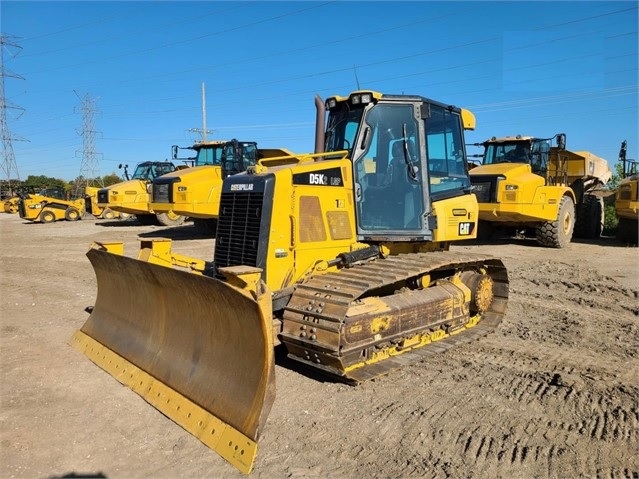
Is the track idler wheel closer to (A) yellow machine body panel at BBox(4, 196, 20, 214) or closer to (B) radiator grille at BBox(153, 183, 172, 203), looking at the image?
(B) radiator grille at BBox(153, 183, 172, 203)

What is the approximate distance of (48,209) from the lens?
25.5m

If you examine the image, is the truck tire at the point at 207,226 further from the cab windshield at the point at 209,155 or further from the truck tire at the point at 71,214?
the truck tire at the point at 71,214

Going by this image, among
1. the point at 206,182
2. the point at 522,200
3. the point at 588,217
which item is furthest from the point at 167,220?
the point at 588,217

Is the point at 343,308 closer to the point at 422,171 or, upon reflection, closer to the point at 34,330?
the point at 422,171

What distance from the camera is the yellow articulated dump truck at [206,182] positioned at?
1502cm

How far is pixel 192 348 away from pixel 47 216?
24747mm

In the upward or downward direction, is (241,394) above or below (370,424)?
above

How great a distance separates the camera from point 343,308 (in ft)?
13.4

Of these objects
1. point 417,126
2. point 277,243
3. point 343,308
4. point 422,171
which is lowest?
point 343,308

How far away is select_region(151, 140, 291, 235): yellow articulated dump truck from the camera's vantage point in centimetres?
1502

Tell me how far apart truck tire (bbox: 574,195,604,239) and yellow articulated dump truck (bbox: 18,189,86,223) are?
2301cm

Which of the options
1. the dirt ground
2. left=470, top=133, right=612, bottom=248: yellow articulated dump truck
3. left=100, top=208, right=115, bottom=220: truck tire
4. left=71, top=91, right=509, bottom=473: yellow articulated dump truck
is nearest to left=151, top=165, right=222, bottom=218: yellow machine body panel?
left=470, top=133, right=612, bottom=248: yellow articulated dump truck

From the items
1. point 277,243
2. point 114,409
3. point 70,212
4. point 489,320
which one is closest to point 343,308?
point 277,243

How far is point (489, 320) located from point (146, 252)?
413 centimetres
